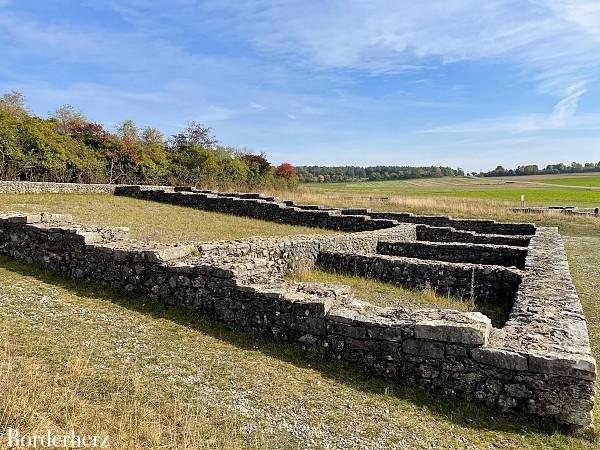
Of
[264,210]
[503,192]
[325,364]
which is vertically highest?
[503,192]

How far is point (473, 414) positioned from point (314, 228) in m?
16.9

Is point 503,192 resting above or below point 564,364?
above

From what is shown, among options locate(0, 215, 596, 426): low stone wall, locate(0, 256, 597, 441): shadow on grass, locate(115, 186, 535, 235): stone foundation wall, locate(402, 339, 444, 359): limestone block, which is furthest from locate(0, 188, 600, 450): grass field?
locate(115, 186, 535, 235): stone foundation wall

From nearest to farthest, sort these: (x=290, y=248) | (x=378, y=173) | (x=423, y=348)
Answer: (x=423, y=348)
(x=290, y=248)
(x=378, y=173)

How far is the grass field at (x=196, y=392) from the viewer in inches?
165

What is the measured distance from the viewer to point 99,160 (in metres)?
32.0

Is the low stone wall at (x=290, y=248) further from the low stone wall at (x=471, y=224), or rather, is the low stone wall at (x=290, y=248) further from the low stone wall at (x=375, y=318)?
the low stone wall at (x=471, y=224)

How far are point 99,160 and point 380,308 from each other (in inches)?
1211

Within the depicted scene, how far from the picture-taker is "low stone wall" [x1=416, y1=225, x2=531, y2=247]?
56.9 ft

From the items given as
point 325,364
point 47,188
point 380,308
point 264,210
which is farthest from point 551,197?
point 325,364

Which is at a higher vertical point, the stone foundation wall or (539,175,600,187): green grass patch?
(539,175,600,187): green grass patch

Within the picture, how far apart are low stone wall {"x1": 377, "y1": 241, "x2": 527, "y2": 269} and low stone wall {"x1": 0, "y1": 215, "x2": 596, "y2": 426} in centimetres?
400

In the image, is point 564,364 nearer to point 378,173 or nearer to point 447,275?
point 447,275

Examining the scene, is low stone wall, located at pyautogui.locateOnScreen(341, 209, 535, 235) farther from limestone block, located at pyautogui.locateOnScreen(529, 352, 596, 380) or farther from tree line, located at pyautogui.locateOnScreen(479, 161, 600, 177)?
tree line, located at pyautogui.locateOnScreen(479, 161, 600, 177)
